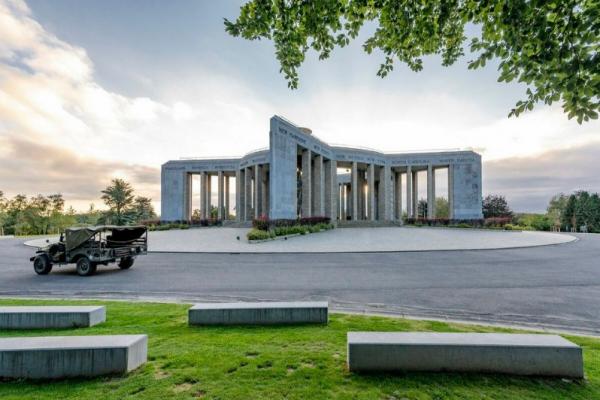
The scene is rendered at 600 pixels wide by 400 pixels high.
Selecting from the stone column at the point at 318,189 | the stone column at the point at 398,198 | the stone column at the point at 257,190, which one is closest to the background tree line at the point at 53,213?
the stone column at the point at 257,190

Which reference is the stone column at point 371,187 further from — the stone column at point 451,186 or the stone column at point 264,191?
the stone column at point 264,191

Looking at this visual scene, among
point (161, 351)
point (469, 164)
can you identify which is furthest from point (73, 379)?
point (469, 164)

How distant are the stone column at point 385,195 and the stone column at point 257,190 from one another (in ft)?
60.8

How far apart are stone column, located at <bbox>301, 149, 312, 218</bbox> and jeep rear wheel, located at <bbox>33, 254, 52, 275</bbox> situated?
25.6 meters

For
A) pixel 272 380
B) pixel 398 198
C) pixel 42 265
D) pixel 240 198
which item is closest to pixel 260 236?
pixel 42 265

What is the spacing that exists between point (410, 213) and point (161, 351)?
4671 cm

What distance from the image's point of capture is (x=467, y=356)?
10.7 ft

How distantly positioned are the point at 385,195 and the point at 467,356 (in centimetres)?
4198

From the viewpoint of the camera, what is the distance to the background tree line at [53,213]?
53406 millimetres

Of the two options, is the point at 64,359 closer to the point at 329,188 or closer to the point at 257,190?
the point at 329,188

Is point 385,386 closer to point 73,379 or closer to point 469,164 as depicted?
point 73,379

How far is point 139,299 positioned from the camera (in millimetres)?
7160

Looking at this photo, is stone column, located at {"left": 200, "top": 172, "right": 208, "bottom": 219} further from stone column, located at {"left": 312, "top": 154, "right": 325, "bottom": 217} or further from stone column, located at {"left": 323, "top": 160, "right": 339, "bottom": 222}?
stone column, located at {"left": 323, "top": 160, "right": 339, "bottom": 222}

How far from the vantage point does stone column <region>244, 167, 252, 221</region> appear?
4172cm
